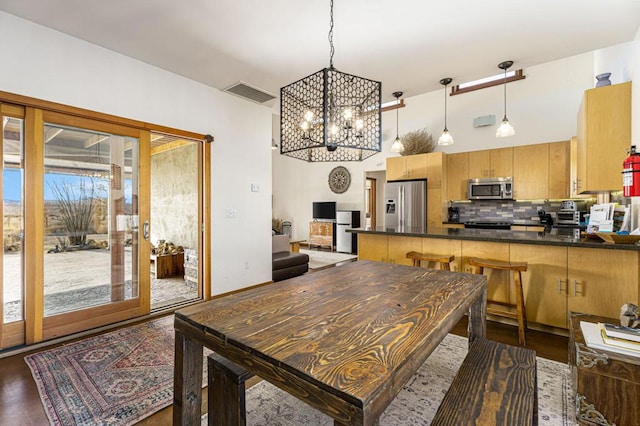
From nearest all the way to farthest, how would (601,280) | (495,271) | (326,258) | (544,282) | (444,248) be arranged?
1. (601,280)
2. (544,282)
3. (495,271)
4. (444,248)
5. (326,258)

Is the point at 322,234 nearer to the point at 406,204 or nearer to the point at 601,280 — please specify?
the point at 406,204

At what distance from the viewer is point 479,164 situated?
5.25 metres

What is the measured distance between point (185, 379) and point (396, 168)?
5423mm

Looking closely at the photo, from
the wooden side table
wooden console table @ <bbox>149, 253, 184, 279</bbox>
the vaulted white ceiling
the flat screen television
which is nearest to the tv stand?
the flat screen television

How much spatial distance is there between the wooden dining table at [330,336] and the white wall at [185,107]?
100 inches

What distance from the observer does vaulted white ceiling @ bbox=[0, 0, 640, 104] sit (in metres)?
2.36

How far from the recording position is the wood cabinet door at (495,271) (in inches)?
113

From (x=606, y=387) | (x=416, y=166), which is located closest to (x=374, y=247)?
(x=606, y=387)

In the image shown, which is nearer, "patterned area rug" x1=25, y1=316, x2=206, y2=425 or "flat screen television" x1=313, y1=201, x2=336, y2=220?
"patterned area rug" x1=25, y1=316, x2=206, y2=425

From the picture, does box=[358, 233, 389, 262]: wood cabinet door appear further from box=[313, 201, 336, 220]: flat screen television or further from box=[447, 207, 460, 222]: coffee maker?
box=[313, 201, 336, 220]: flat screen television

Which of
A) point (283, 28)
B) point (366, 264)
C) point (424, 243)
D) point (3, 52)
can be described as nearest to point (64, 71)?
point (3, 52)

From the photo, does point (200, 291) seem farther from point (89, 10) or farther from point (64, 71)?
point (89, 10)

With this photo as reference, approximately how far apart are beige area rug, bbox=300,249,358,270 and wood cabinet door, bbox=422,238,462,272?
288cm

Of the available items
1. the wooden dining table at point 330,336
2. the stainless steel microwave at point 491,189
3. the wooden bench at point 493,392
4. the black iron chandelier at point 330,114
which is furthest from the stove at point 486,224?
the wooden bench at point 493,392
